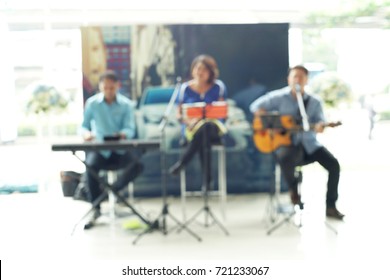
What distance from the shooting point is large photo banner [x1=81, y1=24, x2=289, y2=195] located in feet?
14.8

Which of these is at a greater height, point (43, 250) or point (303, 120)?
point (303, 120)

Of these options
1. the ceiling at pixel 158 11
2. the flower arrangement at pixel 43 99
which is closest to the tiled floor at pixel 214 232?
the flower arrangement at pixel 43 99

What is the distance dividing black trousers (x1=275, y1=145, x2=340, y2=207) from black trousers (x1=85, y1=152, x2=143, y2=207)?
117cm

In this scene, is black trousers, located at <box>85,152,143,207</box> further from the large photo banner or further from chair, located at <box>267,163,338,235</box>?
chair, located at <box>267,163,338,235</box>

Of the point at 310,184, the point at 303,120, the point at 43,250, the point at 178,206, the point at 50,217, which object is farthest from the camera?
the point at 310,184

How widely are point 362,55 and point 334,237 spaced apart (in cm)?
222

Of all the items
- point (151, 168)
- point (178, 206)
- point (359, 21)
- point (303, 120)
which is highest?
point (359, 21)

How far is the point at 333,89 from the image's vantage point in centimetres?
422

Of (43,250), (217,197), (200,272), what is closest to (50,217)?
(43,250)

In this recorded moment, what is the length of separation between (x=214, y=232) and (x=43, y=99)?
1.95 metres

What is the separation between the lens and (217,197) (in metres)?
4.72

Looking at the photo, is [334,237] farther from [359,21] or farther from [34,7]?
[34,7]

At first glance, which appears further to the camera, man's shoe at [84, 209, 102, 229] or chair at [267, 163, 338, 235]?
man's shoe at [84, 209, 102, 229]

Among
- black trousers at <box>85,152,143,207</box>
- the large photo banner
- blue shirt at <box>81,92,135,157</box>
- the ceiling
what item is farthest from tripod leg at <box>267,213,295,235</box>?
the ceiling
